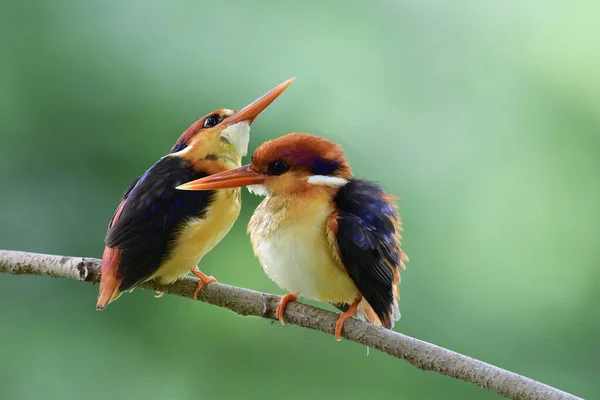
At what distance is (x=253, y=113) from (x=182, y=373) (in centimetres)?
96

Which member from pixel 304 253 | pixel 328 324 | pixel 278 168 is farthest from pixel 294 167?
pixel 328 324

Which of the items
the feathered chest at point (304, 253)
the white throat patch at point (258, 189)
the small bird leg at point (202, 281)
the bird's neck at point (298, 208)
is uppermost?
the white throat patch at point (258, 189)

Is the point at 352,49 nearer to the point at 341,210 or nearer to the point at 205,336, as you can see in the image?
the point at 205,336

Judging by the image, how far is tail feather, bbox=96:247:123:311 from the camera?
1050 millimetres

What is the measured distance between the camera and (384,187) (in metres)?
1.14

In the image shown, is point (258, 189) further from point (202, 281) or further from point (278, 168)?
point (202, 281)

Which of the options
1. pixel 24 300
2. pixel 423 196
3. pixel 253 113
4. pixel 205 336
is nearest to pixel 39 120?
pixel 24 300

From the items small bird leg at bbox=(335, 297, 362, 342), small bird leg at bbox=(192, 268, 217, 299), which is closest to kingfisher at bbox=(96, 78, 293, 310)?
small bird leg at bbox=(192, 268, 217, 299)

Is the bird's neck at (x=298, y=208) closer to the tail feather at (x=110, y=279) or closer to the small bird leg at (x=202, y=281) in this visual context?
the small bird leg at (x=202, y=281)

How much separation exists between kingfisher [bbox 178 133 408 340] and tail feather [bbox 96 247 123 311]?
19 cm

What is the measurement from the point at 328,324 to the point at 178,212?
262 mm

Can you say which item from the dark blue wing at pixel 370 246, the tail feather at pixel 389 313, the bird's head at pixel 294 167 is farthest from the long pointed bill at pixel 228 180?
the tail feather at pixel 389 313

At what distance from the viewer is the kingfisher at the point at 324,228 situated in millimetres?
1075

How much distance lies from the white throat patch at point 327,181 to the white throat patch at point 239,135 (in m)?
0.11
